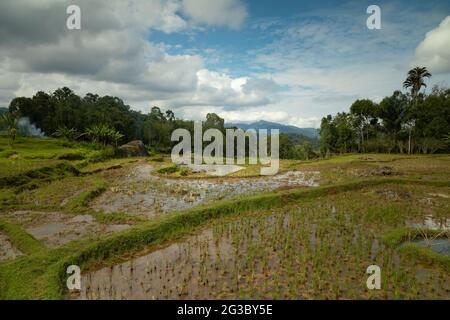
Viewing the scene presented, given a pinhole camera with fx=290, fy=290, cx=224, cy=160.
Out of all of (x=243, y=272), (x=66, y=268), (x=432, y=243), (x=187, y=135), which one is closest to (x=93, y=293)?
(x=66, y=268)

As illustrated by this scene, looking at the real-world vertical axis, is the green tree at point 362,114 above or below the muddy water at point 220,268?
above

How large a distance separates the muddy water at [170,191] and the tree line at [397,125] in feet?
91.4

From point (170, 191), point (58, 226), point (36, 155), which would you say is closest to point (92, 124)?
point (36, 155)

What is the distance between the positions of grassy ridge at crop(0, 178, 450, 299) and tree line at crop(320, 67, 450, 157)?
3672cm

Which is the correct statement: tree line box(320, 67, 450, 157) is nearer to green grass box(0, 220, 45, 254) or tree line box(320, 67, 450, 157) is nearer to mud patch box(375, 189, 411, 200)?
mud patch box(375, 189, 411, 200)

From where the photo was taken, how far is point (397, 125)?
47.7m

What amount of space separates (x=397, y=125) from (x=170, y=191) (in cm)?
4423

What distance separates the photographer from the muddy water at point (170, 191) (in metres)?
14.1

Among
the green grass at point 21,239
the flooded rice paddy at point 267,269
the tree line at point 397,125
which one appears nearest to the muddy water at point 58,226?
the green grass at point 21,239

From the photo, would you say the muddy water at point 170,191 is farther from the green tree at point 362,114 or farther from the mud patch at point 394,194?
the green tree at point 362,114

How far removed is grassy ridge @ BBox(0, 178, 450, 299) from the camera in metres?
6.48

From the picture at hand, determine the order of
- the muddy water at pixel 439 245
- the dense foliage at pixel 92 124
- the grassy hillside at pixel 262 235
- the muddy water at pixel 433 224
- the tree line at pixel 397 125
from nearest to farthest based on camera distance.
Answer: the grassy hillside at pixel 262 235, the muddy water at pixel 439 245, the muddy water at pixel 433 224, the tree line at pixel 397 125, the dense foliage at pixel 92 124

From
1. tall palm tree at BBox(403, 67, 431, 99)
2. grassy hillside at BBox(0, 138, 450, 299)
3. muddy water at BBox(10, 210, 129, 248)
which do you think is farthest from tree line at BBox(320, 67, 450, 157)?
muddy water at BBox(10, 210, 129, 248)
